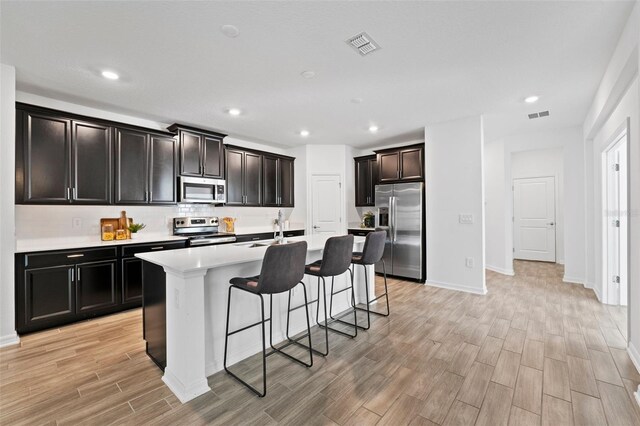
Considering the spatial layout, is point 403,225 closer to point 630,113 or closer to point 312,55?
point 630,113

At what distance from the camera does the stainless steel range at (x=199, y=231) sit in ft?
14.0

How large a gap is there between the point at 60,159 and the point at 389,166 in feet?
15.7

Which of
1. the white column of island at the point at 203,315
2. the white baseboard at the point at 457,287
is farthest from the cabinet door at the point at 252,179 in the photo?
the white baseboard at the point at 457,287

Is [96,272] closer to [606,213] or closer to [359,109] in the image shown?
[359,109]

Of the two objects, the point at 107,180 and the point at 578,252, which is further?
the point at 578,252

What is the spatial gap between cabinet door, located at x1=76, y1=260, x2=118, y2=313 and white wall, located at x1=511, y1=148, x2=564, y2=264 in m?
7.84

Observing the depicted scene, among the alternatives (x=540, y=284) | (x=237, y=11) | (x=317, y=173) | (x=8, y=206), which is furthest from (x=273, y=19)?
(x=540, y=284)

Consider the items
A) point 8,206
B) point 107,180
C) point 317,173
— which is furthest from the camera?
point 317,173

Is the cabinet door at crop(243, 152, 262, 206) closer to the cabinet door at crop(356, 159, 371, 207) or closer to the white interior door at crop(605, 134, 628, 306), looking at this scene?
the cabinet door at crop(356, 159, 371, 207)

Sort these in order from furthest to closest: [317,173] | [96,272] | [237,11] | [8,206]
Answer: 1. [317,173]
2. [96,272]
3. [8,206]
4. [237,11]

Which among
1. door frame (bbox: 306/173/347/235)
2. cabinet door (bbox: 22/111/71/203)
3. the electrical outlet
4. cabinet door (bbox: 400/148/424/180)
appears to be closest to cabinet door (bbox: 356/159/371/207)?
door frame (bbox: 306/173/347/235)

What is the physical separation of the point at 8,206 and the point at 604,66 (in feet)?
18.9

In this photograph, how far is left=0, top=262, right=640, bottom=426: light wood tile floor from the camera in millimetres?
1750

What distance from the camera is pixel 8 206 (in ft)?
8.71
